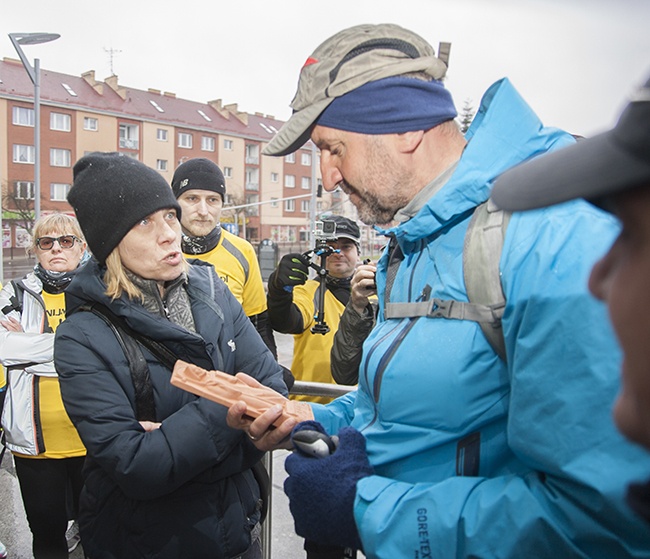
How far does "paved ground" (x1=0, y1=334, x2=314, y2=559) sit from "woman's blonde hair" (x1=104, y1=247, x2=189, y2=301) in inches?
76.0

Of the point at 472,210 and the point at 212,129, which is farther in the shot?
the point at 212,129

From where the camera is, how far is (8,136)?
44.8m

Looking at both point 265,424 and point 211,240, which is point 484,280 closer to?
point 265,424

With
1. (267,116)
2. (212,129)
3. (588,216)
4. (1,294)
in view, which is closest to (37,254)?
(1,294)

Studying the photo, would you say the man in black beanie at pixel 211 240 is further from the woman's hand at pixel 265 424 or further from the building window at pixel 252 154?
the building window at pixel 252 154

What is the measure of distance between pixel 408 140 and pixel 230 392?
3.26 feet

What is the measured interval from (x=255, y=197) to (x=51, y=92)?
23.3 m

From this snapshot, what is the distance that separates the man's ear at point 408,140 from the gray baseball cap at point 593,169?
Answer: 2.91ft

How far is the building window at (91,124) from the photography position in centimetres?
4888

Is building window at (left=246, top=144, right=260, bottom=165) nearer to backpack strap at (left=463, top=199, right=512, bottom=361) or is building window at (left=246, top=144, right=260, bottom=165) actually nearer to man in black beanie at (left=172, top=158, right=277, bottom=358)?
man in black beanie at (left=172, top=158, right=277, bottom=358)

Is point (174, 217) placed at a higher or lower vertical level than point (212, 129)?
lower

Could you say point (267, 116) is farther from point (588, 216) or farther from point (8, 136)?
point (588, 216)

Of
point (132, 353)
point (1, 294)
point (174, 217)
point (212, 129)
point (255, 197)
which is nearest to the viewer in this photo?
point (132, 353)

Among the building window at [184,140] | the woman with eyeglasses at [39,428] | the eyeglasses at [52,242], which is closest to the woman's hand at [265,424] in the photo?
the woman with eyeglasses at [39,428]
